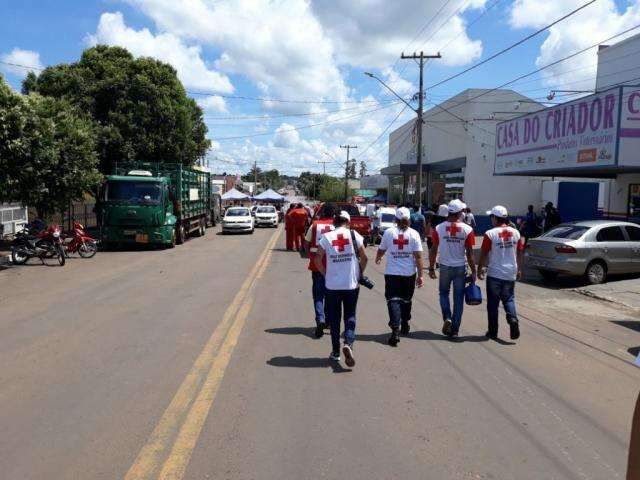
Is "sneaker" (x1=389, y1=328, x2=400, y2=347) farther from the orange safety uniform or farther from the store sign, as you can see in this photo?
the orange safety uniform

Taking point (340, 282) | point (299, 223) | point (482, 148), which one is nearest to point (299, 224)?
point (299, 223)

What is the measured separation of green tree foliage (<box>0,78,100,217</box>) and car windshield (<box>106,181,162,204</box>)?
2.58 feet

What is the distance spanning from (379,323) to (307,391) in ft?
11.5

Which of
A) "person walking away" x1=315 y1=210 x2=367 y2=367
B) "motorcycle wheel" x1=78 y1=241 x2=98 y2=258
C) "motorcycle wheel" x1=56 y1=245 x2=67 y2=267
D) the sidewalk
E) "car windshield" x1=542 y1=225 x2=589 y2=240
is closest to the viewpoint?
"person walking away" x1=315 y1=210 x2=367 y2=367

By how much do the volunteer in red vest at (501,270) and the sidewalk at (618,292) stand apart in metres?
4.69

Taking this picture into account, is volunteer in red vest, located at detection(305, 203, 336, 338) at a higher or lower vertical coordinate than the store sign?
lower

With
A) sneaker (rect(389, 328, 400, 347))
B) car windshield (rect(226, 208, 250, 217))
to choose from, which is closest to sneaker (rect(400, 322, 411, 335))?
sneaker (rect(389, 328, 400, 347))

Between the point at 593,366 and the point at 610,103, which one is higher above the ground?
the point at 610,103

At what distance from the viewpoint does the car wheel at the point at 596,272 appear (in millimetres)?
13750

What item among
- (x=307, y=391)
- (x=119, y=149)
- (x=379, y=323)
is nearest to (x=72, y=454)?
(x=307, y=391)

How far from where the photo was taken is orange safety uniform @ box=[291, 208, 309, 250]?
811 inches

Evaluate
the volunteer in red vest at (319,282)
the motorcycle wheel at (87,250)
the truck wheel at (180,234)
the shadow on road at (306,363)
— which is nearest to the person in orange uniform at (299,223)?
the truck wheel at (180,234)

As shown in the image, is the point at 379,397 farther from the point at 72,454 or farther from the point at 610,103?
the point at 610,103

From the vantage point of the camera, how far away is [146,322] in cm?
867
